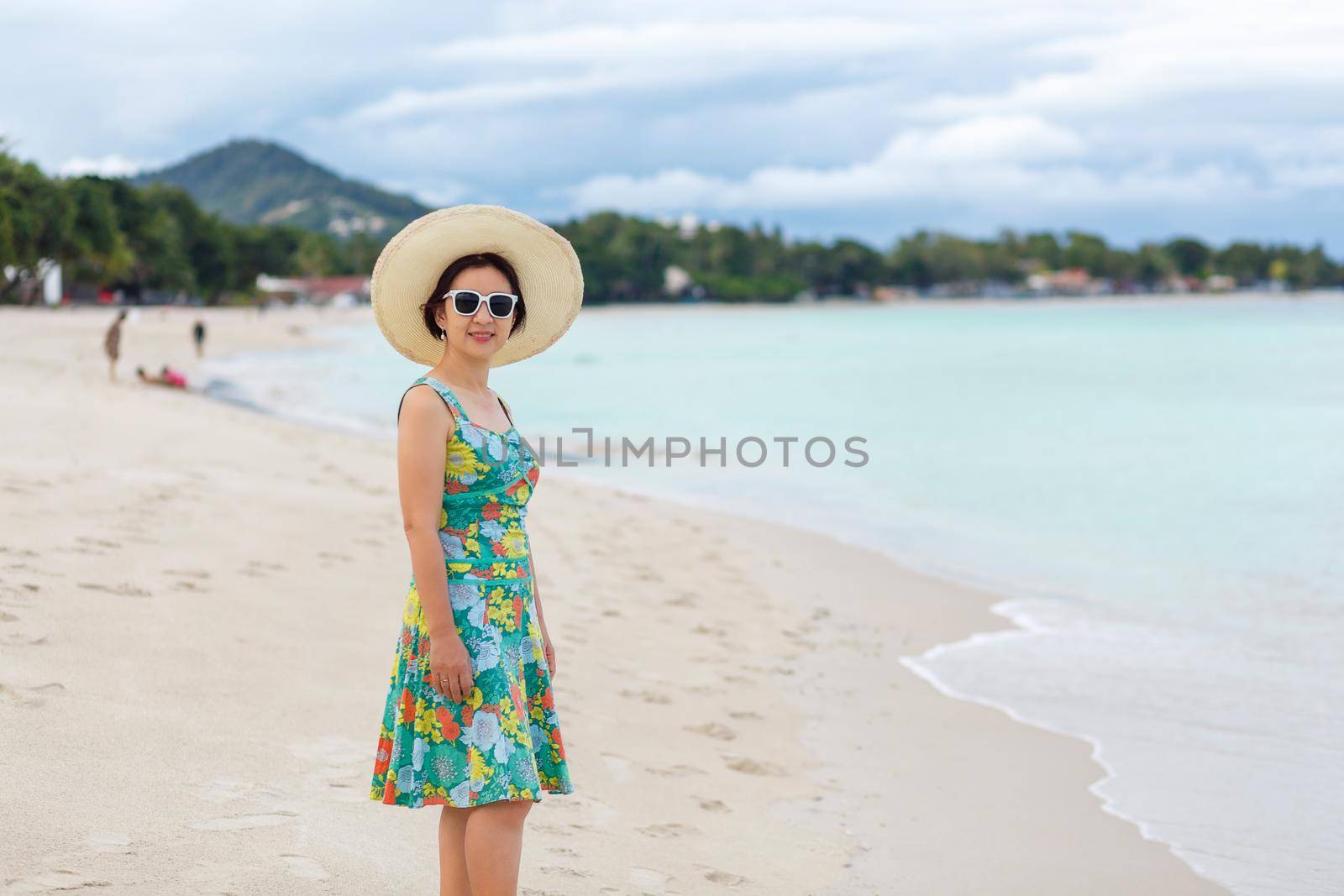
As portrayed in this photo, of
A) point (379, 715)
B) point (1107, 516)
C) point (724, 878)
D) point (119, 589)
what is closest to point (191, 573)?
point (119, 589)

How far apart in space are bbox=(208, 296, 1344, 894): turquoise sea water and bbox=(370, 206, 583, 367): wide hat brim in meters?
3.42

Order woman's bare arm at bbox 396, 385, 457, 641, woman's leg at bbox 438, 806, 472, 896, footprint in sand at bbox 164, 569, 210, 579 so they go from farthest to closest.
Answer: footprint in sand at bbox 164, 569, 210, 579
woman's leg at bbox 438, 806, 472, 896
woman's bare arm at bbox 396, 385, 457, 641

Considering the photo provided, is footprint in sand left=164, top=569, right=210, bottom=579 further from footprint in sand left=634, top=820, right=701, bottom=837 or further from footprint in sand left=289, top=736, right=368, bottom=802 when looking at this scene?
footprint in sand left=634, top=820, right=701, bottom=837

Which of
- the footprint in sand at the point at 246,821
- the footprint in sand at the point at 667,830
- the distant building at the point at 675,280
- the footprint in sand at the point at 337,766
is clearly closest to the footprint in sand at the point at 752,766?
the footprint in sand at the point at 667,830

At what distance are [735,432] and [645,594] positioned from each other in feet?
56.1

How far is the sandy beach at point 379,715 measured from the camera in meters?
3.85

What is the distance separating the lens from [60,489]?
27.9 feet

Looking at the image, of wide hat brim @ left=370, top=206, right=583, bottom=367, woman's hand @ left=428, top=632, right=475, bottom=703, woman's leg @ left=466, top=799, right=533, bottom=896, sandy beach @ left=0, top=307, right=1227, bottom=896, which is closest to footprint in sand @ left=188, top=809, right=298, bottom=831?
sandy beach @ left=0, top=307, right=1227, bottom=896

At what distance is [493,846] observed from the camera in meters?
2.93

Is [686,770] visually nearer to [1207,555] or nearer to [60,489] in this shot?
[60,489]

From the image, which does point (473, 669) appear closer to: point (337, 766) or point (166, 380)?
point (337, 766)

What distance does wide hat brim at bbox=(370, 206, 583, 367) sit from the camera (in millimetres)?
3043

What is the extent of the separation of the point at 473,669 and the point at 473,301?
89cm

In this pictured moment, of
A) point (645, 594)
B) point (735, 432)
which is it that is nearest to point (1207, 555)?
point (645, 594)
